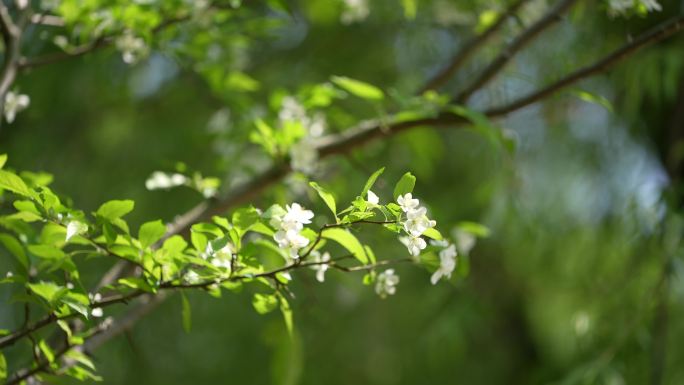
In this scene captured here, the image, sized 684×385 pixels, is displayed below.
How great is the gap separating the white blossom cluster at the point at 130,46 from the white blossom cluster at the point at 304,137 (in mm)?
261

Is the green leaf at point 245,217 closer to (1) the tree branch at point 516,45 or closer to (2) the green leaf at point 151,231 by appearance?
(2) the green leaf at point 151,231

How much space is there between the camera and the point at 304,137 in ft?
4.15

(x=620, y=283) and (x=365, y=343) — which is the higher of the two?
(x=620, y=283)

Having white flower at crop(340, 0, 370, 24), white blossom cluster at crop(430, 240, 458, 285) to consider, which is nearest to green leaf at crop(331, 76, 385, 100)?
white flower at crop(340, 0, 370, 24)

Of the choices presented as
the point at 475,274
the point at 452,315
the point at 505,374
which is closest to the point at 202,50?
the point at 452,315

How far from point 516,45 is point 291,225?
2.16 ft

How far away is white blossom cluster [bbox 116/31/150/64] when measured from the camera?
116cm

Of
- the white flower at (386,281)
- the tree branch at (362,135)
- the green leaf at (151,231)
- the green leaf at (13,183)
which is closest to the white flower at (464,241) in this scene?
the tree branch at (362,135)

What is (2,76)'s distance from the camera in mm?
1064

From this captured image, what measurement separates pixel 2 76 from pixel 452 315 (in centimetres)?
125

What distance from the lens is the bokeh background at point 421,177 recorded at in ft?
5.49

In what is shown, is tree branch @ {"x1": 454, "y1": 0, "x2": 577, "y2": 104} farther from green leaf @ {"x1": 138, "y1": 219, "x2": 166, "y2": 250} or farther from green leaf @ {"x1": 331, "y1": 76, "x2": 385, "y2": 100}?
green leaf @ {"x1": 138, "y1": 219, "x2": 166, "y2": 250}

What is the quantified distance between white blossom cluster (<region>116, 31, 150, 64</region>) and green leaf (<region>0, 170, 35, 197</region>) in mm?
455

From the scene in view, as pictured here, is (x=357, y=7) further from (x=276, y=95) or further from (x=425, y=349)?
(x=425, y=349)
